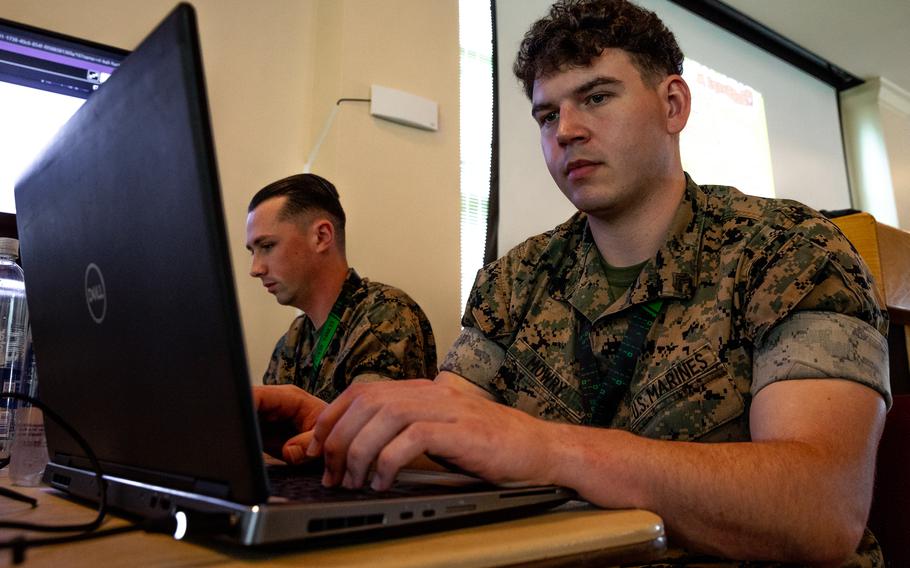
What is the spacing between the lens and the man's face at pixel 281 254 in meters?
2.05

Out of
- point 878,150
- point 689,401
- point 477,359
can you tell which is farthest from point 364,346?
point 878,150

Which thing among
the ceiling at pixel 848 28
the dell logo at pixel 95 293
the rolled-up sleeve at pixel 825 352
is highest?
the ceiling at pixel 848 28

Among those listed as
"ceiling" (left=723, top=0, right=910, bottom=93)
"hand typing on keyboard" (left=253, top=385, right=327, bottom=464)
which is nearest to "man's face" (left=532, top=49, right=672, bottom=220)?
"hand typing on keyboard" (left=253, top=385, right=327, bottom=464)

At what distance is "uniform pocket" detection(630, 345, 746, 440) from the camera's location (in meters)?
0.83

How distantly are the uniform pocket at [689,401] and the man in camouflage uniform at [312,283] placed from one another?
1035mm

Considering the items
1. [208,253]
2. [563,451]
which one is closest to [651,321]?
[563,451]

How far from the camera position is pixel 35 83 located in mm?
A: 1783

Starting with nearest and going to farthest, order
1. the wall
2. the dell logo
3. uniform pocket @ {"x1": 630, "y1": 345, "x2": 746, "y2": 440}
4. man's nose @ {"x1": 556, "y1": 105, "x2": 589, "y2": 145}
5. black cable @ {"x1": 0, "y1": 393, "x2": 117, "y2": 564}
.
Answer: black cable @ {"x1": 0, "y1": 393, "x2": 117, "y2": 564} < the dell logo < uniform pocket @ {"x1": 630, "y1": 345, "x2": 746, "y2": 440} < man's nose @ {"x1": 556, "y1": 105, "x2": 589, "y2": 145} < the wall

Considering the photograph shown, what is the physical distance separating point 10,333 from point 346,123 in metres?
1.37

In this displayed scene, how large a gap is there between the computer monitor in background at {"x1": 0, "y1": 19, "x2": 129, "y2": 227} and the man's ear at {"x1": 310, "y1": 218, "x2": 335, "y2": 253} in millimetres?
695

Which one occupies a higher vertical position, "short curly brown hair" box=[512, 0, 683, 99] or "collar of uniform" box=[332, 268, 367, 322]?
"short curly brown hair" box=[512, 0, 683, 99]

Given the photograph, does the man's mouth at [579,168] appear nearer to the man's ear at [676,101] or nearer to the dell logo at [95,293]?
the man's ear at [676,101]

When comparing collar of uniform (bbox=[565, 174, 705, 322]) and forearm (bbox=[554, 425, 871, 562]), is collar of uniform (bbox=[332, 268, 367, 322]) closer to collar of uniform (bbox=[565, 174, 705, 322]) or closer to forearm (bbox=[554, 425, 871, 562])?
collar of uniform (bbox=[565, 174, 705, 322])

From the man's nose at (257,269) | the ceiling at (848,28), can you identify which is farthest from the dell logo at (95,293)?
the ceiling at (848,28)
